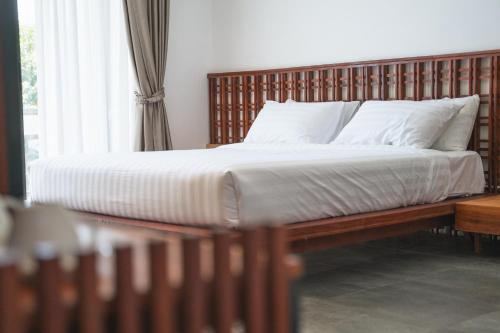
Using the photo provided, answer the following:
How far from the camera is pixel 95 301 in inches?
35.5

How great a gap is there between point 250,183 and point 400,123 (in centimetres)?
179

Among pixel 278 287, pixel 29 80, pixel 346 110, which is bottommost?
pixel 278 287

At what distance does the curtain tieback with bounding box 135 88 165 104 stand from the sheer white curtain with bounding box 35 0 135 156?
0.12m

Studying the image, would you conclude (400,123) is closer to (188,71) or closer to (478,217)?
(478,217)

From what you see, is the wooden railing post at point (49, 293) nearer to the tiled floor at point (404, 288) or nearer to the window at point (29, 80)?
the tiled floor at point (404, 288)

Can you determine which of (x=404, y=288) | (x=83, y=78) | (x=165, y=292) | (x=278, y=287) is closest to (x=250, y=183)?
(x=404, y=288)

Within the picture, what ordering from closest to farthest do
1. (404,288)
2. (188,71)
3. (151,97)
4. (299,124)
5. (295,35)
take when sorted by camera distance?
(404,288) → (299,124) → (295,35) → (151,97) → (188,71)

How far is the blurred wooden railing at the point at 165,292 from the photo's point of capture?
870 mm

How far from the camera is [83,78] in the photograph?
6012mm

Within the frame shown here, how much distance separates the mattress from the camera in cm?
346

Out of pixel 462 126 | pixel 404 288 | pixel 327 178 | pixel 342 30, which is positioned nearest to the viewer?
Result: pixel 404 288

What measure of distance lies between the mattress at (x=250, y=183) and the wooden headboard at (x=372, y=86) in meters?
0.37

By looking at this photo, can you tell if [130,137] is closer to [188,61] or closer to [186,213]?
[188,61]

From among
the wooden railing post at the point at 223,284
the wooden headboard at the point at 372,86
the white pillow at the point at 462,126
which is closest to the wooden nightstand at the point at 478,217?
the white pillow at the point at 462,126
